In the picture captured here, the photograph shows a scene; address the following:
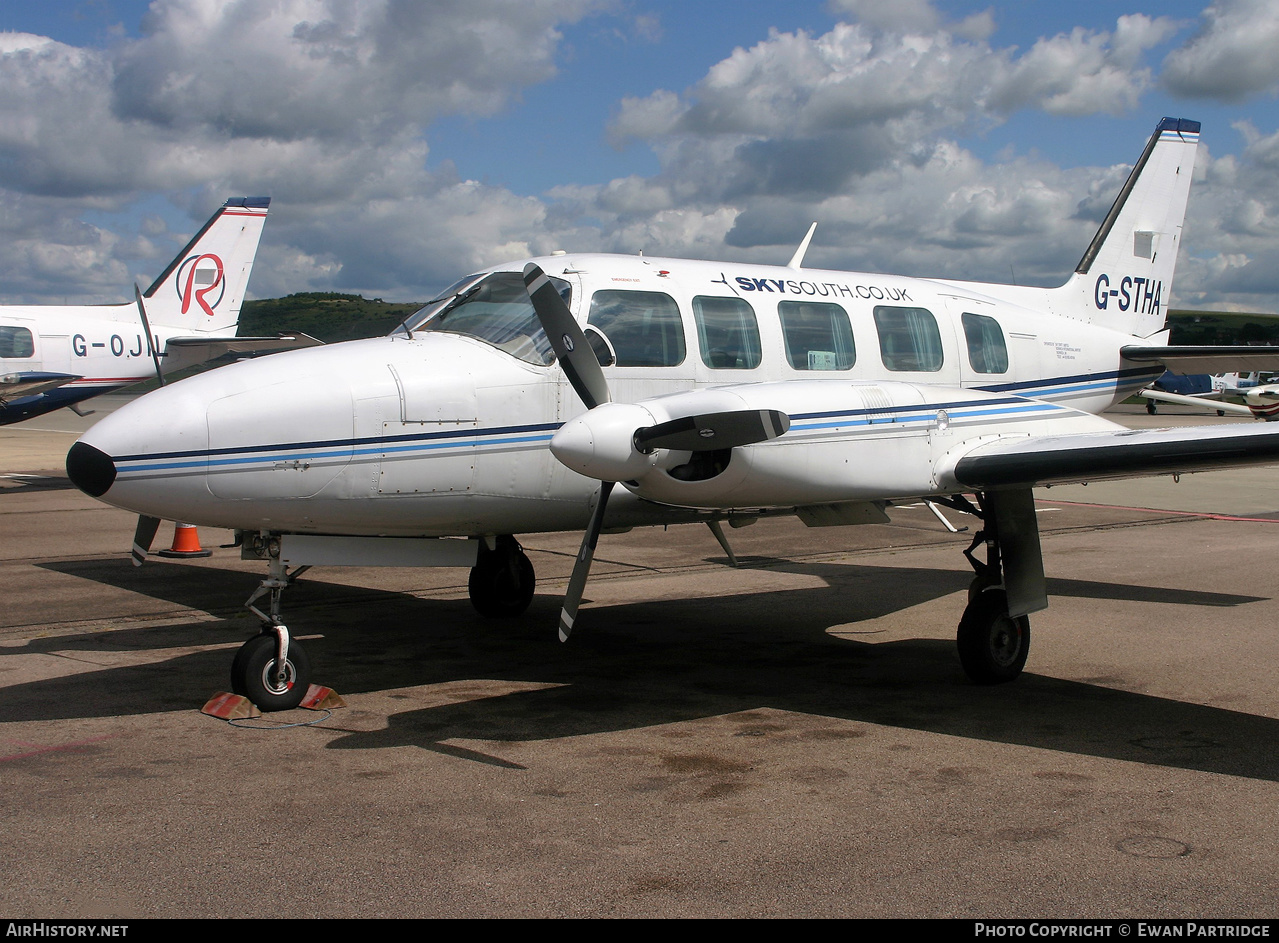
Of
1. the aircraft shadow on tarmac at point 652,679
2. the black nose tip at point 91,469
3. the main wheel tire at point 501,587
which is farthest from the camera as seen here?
the main wheel tire at point 501,587

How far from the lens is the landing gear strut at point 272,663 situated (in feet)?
21.6

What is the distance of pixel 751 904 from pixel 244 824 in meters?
2.29

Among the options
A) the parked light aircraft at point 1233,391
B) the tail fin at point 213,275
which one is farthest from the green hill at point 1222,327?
the tail fin at point 213,275

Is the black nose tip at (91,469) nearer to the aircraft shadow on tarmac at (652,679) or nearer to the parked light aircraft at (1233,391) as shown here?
the aircraft shadow on tarmac at (652,679)

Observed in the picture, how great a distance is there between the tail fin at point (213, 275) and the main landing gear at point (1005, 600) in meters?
23.4

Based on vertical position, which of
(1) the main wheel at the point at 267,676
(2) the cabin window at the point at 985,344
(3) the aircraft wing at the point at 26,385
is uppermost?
(3) the aircraft wing at the point at 26,385

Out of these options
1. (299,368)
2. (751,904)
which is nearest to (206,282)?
(299,368)

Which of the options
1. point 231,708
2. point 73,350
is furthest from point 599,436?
point 73,350

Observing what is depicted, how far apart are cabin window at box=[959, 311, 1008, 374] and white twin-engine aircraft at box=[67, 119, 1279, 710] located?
0.53m

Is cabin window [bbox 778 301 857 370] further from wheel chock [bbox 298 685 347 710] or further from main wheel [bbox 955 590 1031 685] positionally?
wheel chock [bbox 298 685 347 710]

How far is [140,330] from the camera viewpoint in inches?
996

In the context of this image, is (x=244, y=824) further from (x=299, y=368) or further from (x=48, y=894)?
(x=299, y=368)

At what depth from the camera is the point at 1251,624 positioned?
937 cm

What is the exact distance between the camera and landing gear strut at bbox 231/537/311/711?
6578 mm
